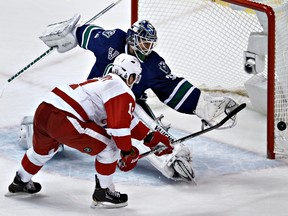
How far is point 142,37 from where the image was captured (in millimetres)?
4707

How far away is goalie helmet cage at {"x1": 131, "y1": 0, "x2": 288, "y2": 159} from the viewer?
16.4 ft

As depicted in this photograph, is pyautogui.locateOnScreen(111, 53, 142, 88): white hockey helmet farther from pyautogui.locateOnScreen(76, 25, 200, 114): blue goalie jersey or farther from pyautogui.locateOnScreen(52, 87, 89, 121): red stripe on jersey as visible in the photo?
pyautogui.locateOnScreen(76, 25, 200, 114): blue goalie jersey

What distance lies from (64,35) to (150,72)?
49 centimetres

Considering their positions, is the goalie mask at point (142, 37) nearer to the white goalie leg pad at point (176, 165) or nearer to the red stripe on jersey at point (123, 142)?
the white goalie leg pad at point (176, 165)

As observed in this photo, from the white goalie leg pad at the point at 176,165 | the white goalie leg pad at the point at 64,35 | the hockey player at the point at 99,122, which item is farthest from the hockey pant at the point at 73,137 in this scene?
the white goalie leg pad at the point at 64,35

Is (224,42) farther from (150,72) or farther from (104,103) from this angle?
(104,103)

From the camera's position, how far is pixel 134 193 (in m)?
4.62

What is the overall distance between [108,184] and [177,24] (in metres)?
1.66

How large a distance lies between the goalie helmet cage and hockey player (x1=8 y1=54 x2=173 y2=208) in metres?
0.79

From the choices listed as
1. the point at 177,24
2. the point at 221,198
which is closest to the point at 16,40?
the point at 177,24

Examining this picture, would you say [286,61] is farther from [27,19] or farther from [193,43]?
[27,19]

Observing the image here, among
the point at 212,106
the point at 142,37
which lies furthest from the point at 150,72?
the point at 212,106

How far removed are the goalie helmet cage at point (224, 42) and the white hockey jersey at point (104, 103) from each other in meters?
0.82

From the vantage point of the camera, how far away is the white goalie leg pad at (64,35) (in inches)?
202
